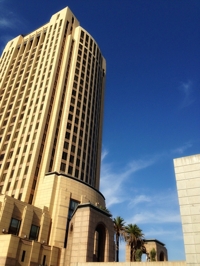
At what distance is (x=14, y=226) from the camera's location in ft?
162

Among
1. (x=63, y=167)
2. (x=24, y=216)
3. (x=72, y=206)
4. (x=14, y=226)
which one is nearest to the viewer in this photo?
(x=14, y=226)

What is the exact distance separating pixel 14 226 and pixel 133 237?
78.7 feet

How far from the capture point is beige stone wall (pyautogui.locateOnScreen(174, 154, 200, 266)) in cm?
2517

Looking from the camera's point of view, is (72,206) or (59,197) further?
(72,206)

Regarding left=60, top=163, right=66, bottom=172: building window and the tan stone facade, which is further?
left=60, top=163, right=66, bottom=172: building window

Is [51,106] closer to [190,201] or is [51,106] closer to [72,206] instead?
[72,206]

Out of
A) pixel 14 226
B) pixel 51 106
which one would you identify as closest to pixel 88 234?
pixel 14 226

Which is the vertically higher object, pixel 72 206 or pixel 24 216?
pixel 72 206

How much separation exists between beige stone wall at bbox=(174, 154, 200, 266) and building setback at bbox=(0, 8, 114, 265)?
49.7ft

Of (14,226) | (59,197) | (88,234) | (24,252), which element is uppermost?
(59,197)

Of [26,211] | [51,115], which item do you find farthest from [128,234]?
[51,115]

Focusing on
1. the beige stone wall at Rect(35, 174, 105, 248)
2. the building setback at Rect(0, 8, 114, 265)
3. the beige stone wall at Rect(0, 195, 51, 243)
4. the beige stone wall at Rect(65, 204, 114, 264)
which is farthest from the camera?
the beige stone wall at Rect(35, 174, 105, 248)

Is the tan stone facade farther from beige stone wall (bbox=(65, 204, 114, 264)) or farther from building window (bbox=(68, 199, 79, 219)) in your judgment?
beige stone wall (bbox=(65, 204, 114, 264))

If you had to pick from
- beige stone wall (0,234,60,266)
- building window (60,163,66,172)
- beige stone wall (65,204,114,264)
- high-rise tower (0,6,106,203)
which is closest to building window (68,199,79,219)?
beige stone wall (0,234,60,266)
